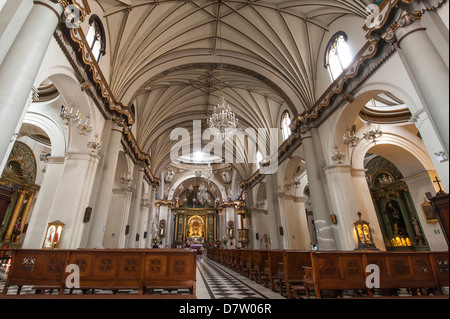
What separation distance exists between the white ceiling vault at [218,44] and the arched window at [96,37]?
0.36 m

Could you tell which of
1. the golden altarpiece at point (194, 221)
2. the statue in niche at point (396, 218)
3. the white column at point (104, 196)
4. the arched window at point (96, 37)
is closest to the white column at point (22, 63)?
the arched window at point (96, 37)

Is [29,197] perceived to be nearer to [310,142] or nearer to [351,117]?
[310,142]

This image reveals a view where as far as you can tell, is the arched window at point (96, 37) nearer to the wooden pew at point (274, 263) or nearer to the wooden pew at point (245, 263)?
the wooden pew at point (274, 263)

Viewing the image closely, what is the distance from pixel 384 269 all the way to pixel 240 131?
15.9 metres

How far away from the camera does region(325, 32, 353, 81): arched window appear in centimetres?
852

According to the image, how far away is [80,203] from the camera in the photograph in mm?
7340

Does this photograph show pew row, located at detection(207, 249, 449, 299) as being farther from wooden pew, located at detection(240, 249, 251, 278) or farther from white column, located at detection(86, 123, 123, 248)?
white column, located at detection(86, 123, 123, 248)

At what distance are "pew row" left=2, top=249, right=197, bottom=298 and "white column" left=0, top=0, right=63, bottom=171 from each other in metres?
2.13

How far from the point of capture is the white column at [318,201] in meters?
8.45

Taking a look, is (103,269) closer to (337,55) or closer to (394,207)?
(337,55)

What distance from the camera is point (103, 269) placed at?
423 cm

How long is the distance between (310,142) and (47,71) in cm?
962

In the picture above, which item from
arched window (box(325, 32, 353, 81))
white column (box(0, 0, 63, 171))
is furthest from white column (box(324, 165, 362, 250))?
white column (box(0, 0, 63, 171))
